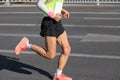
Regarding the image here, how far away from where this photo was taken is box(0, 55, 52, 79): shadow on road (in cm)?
758

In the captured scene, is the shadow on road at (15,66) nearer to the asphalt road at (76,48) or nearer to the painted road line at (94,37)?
the asphalt road at (76,48)

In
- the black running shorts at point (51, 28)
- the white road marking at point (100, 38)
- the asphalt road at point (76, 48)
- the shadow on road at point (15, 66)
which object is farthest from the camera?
the white road marking at point (100, 38)

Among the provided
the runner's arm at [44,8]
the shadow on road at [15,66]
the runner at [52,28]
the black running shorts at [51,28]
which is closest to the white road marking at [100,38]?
the shadow on road at [15,66]

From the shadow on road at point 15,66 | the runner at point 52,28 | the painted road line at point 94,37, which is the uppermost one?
the runner at point 52,28

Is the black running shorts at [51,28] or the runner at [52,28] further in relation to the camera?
the black running shorts at [51,28]

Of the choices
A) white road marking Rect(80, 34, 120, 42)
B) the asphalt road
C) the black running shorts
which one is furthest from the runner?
white road marking Rect(80, 34, 120, 42)

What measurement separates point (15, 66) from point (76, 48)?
207 cm

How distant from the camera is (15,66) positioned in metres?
8.07

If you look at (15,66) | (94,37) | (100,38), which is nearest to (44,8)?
(15,66)

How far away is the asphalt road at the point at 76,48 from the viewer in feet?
24.5

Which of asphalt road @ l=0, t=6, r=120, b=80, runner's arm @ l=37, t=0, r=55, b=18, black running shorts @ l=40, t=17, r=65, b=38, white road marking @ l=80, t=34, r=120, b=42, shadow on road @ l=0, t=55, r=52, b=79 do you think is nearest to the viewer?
runner's arm @ l=37, t=0, r=55, b=18

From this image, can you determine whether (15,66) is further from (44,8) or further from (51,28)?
(44,8)

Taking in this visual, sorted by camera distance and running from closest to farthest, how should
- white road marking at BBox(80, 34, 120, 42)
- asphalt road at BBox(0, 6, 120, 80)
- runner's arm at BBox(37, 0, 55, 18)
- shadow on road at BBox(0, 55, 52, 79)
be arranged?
runner's arm at BBox(37, 0, 55, 18), asphalt road at BBox(0, 6, 120, 80), shadow on road at BBox(0, 55, 52, 79), white road marking at BBox(80, 34, 120, 42)

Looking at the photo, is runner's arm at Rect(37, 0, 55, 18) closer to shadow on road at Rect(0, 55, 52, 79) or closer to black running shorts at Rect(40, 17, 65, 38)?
black running shorts at Rect(40, 17, 65, 38)
